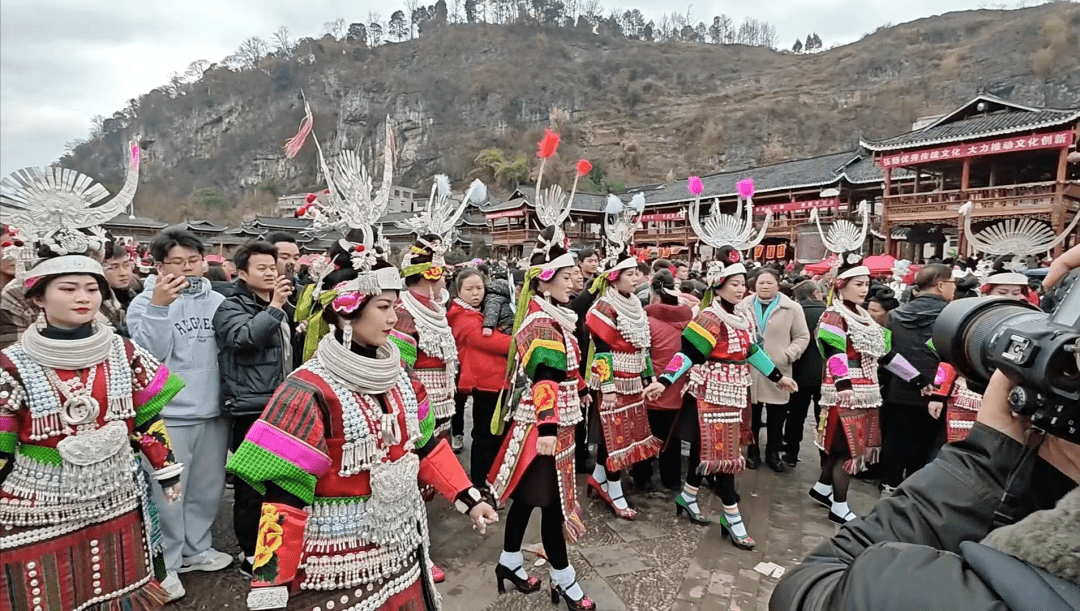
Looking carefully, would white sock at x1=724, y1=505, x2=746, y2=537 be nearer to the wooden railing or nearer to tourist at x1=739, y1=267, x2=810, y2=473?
tourist at x1=739, y1=267, x2=810, y2=473

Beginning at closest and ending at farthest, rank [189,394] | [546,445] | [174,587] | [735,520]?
[546,445] → [174,587] → [189,394] → [735,520]

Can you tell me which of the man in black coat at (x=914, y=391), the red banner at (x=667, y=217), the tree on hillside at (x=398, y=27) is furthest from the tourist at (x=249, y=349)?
the tree on hillside at (x=398, y=27)

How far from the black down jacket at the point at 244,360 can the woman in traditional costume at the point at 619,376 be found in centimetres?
228

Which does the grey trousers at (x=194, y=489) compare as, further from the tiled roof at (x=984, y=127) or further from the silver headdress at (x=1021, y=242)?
the tiled roof at (x=984, y=127)

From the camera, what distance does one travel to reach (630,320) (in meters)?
4.30

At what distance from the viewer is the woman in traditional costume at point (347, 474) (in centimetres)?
165

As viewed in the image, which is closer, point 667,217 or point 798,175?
point 798,175

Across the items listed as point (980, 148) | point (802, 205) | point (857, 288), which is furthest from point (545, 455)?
point (802, 205)

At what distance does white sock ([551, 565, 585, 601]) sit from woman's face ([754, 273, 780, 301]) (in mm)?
3539

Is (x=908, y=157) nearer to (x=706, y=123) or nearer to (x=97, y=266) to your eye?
(x=97, y=266)

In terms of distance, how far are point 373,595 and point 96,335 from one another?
1.62 meters

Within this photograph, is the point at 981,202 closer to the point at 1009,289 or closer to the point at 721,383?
the point at 1009,289

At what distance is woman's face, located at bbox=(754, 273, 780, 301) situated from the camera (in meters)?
5.41

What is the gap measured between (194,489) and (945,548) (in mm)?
3748
